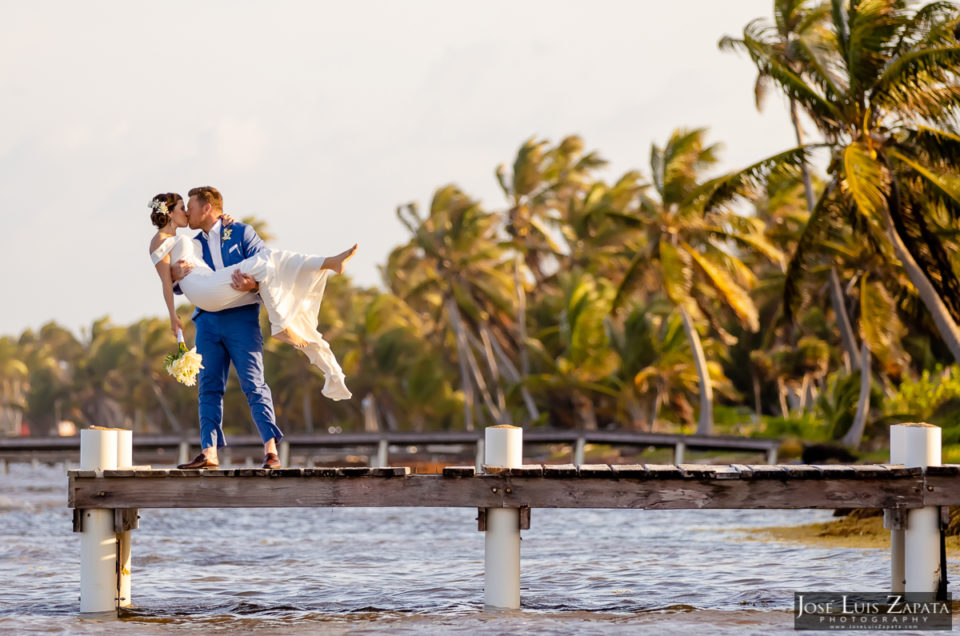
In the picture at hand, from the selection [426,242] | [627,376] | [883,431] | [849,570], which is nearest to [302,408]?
[426,242]

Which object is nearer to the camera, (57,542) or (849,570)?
(849,570)

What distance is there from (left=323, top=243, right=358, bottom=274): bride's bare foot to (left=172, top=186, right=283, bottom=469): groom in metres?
0.49

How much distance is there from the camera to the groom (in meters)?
8.55

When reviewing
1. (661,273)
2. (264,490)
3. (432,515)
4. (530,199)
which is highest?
(530,199)

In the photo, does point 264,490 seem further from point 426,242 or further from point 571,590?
point 426,242

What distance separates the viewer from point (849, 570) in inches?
454

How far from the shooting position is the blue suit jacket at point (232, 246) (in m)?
8.59

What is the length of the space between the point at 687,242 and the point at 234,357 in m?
29.2

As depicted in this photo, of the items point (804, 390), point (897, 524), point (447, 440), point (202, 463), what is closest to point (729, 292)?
point (447, 440)

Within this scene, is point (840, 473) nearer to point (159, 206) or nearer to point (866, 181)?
point (159, 206)

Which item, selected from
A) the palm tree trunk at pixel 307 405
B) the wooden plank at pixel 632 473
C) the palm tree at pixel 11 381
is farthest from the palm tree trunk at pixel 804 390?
the palm tree at pixel 11 381

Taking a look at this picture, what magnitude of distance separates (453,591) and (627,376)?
3335cm

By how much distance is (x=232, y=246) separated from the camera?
860cm

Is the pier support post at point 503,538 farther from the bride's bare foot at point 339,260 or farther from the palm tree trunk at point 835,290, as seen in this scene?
the palm tree trunk at point 835,290
